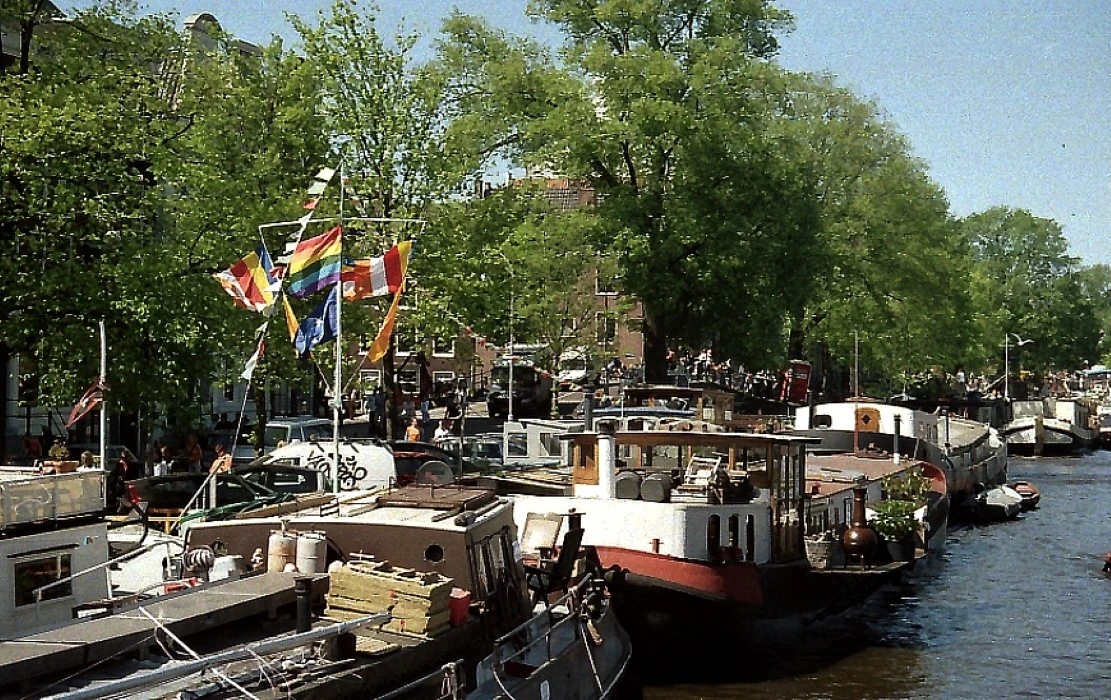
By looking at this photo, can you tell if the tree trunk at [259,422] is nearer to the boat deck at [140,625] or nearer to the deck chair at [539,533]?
the deck chair at [539,533]

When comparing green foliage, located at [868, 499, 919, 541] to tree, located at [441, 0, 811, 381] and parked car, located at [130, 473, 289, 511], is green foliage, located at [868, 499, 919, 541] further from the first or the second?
tree, located at [441, 0, 811, 381]

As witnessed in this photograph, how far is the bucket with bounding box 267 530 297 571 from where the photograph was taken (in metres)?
14.7

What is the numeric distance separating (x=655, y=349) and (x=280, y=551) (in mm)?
35632

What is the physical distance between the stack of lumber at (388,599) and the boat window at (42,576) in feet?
9.88

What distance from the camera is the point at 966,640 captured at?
26484mm

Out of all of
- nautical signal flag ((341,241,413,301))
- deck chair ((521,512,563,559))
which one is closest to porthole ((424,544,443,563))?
deck chair ((521,512,563,559))

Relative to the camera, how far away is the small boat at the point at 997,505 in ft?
151


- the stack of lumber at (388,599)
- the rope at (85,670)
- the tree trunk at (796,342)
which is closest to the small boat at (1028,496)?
the tree trunk at (796,342)

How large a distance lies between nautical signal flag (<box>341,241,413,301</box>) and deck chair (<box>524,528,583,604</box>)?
4.98 meters

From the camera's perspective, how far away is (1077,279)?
11506 cm

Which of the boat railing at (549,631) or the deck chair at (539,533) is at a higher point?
the deck chair at (539,533)

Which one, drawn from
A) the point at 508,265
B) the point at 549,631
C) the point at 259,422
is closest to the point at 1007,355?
the point at 508,265

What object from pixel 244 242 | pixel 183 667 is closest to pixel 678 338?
pixel 244 242

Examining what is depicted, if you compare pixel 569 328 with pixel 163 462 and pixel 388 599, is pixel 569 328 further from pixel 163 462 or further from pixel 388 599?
pixel 388 599
